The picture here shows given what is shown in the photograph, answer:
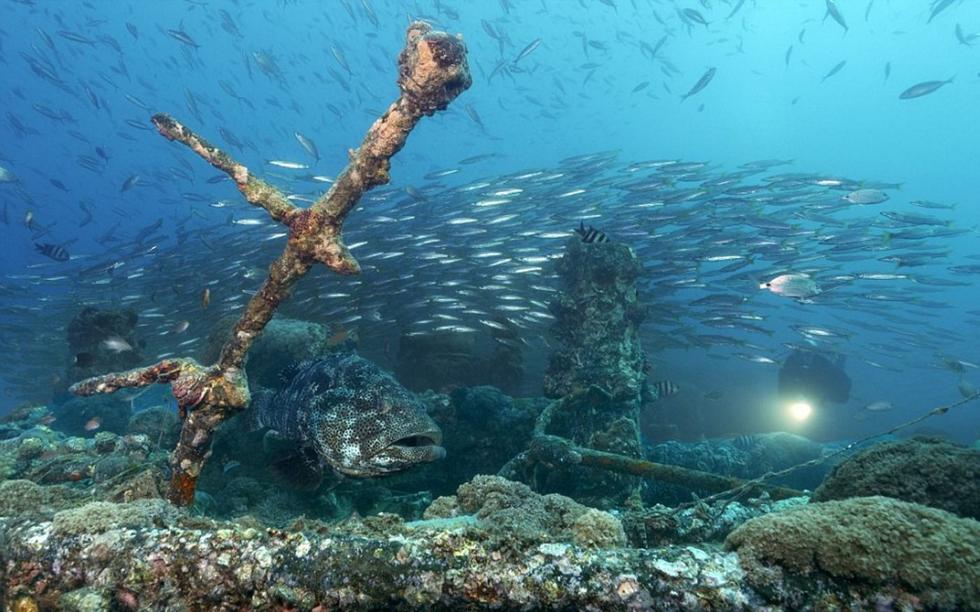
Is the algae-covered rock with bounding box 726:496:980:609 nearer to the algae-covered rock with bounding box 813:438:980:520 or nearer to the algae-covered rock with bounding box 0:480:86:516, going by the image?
the algae-covered rock with bounding box 813:438:980:520

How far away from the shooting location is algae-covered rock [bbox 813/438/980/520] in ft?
8.03

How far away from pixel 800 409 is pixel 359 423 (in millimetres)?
22837

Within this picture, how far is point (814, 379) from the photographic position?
58.3 ft

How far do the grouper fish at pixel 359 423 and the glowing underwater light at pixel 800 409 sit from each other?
65.3 feet

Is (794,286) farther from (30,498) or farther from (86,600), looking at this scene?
(30,498)

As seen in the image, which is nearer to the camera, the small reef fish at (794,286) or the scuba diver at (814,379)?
the small reef fish at (794,286)

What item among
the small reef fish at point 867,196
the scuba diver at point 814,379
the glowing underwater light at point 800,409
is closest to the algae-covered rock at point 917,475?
the small reef fish at point 867,196

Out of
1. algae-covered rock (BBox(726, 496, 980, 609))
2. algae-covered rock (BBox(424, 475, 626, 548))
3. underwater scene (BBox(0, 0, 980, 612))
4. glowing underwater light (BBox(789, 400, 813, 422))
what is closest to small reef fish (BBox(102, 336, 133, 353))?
underwater scene (BBox(0, 0, 980, 612))

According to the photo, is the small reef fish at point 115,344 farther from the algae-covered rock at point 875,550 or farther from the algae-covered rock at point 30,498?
the algae-covered rock at point 875,550

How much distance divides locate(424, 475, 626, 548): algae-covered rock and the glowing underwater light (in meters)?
20.2

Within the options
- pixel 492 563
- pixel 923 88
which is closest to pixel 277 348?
pixel 492 563

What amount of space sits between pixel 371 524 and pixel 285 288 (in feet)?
4.95

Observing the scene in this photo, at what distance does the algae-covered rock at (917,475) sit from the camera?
8.03ft

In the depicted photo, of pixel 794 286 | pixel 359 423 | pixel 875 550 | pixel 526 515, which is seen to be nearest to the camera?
pixel 875 550
